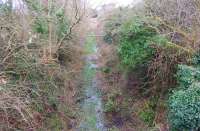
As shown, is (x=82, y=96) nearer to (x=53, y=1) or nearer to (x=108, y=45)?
(x=53, y=1)

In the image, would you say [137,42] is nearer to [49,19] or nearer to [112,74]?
[112,74]

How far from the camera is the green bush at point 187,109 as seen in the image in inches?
421

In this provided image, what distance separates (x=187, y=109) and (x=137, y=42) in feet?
17.5

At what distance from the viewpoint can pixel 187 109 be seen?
1079cm

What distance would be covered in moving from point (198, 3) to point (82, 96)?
22.6ft

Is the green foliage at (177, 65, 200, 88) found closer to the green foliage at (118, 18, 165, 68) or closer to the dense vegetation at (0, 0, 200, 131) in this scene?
the dense vegetation at (0, 0, 200, 131)

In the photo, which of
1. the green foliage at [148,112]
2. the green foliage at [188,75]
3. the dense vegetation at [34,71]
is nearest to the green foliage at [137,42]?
the green foliage at [148,112]

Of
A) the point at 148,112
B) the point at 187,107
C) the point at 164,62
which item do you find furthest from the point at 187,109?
the point at 148,112

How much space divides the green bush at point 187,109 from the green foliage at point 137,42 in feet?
10.6

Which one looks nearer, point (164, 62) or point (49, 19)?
point (164, 62)

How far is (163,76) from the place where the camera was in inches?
539

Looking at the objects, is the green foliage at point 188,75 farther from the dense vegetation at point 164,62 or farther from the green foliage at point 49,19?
the green foliage at point 49,19

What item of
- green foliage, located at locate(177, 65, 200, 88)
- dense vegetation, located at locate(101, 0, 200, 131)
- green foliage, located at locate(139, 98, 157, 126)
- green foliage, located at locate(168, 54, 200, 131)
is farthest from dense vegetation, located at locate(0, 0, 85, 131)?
green foliage, located at locate(177, 65, 200, 88)

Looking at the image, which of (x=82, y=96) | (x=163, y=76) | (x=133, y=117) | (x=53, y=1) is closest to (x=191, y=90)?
(x=163, y=76)
